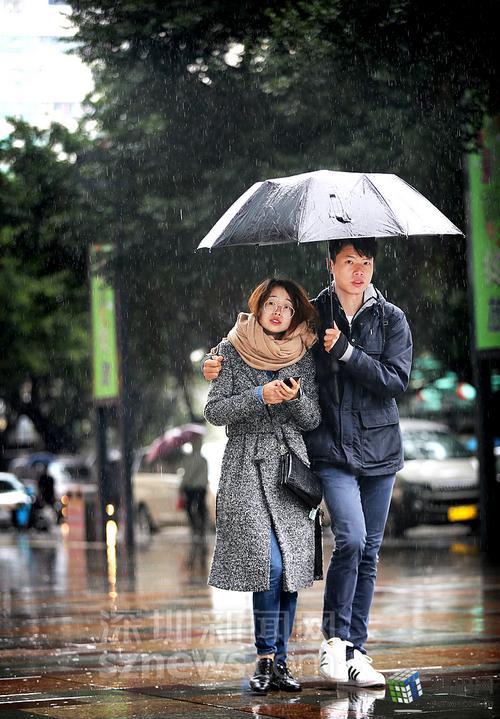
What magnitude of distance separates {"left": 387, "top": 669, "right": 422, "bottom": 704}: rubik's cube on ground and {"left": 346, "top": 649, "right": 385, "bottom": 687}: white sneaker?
0.46 metres

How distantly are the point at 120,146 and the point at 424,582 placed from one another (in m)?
7.18

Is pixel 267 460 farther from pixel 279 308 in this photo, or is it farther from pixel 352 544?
pixel 279 308

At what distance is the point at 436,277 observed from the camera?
62.1 ft

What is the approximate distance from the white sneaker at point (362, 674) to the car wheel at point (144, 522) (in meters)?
21.5

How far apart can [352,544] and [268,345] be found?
3.07ft

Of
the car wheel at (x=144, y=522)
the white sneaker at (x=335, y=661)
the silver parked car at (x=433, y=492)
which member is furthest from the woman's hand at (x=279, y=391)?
the car wheel at (x=144, y=522)

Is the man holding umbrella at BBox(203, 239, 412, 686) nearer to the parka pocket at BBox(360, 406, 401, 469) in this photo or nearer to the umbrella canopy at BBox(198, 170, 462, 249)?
the parka pocket at BBox(360, 406, 401, 469)

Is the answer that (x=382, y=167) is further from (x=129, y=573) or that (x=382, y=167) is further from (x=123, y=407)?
(x=123, y=407)

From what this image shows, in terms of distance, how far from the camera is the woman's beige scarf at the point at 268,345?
255 inches

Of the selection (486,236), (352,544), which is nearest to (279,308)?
(352,544)

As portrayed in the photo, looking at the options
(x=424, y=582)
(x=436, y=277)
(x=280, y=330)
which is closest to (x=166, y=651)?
(x=280, y=330)

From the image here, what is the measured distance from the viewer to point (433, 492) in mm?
22156

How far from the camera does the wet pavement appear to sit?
234 inches

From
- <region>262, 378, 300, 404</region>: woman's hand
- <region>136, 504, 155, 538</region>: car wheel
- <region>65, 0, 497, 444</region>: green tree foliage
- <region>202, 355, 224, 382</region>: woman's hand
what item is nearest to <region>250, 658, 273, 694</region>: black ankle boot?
<region>262, 378, 300, 404</region>: woman's hand
